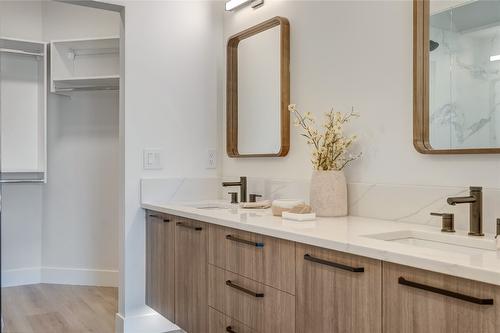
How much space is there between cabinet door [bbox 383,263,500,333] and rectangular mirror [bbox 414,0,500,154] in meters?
0.67

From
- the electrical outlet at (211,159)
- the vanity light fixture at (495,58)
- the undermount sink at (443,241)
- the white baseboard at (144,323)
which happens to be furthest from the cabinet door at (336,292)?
the electrical outlet at (211,159)

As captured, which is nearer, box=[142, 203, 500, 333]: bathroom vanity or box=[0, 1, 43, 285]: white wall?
box=[142, 203, 500, 333]: bathroom vanity

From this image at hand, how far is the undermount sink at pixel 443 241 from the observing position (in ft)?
4.88

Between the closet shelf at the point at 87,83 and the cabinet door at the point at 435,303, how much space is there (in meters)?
2.92

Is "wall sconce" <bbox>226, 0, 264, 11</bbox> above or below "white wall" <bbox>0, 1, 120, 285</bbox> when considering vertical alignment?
above

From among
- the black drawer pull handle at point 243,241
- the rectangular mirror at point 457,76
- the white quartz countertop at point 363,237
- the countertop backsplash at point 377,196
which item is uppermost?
the rectangular mirror at point 457,76

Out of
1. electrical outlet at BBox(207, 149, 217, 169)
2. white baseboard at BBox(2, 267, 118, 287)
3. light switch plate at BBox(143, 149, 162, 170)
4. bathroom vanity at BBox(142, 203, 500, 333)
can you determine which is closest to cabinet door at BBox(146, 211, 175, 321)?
bathroom vanity at BBox(142, 203, 500, 333)

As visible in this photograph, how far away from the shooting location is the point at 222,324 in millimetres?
2043

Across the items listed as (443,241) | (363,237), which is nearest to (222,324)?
(363,237)

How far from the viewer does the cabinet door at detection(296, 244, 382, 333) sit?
1322 mm

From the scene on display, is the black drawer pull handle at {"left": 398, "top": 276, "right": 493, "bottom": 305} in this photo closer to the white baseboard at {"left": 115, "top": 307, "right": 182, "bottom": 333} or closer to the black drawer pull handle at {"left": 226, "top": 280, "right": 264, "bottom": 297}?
the black drawer pull handle at {"left": 226, "top": 280, "right": 264, "bottom": 297}

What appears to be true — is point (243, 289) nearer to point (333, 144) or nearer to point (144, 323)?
point (333, 144)

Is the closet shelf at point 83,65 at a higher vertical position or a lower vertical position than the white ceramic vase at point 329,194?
higher

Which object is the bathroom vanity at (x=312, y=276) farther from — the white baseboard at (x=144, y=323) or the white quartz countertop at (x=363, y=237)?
the white baseboard at (x=144, y=323)
